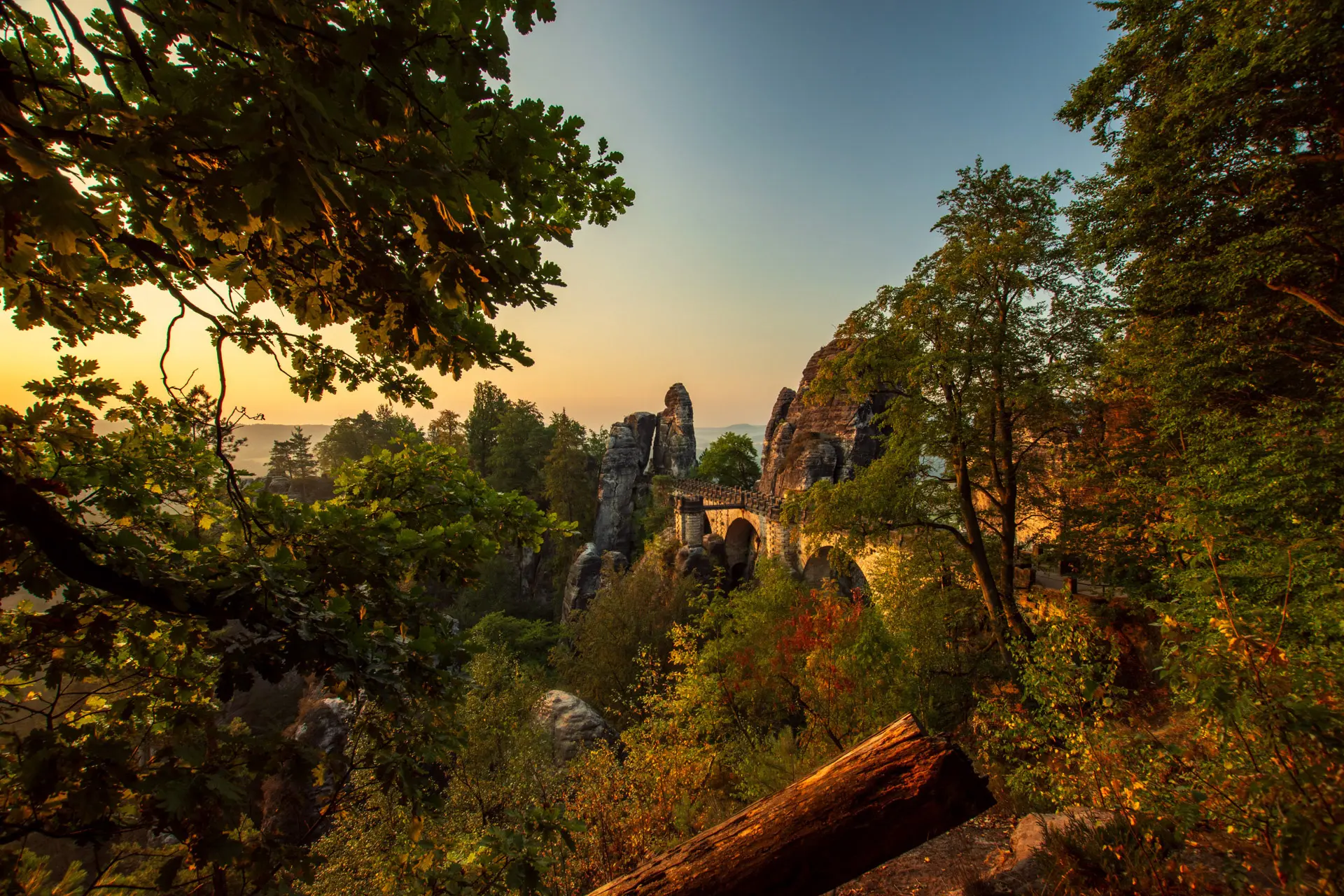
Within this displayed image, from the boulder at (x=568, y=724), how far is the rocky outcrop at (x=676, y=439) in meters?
21.4

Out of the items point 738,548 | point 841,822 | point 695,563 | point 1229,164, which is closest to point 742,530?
point 738,548

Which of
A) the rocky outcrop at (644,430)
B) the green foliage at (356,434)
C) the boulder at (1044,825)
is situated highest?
the green foliage at (356,434)

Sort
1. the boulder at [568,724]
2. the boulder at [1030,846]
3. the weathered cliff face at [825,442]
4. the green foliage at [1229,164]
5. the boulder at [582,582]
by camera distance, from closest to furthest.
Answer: the boulder at [1030,846] < the green foliage at [1229,164] < the boulder at [568,724] < the weathered cliff face at [825,442] < the boulder at [582,582]

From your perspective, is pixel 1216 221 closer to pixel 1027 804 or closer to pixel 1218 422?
pixel 1218 422

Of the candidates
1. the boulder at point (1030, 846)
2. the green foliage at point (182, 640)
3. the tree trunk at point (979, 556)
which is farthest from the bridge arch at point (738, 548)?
the green foliage at point (182, 640)

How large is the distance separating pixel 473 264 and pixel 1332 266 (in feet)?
36.3

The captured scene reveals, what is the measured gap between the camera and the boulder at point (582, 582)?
26.7 m

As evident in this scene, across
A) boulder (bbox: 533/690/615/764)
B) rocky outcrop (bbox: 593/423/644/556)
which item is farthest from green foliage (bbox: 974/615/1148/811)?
rocky outcrop (bbox: 593/423/644/556)

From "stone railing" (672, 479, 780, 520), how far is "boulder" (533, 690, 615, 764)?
35.3 ft

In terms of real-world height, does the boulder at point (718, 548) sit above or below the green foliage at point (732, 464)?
below

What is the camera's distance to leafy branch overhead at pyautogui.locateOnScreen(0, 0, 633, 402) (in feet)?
3.68

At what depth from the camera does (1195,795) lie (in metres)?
2.93

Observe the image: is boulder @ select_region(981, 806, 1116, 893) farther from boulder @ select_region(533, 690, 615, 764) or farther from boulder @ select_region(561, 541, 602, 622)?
boulder @ select_region(561, 541, 602, 622)

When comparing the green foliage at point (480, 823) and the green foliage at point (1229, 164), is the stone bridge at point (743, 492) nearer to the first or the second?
the green foliage at point (480, 823)
